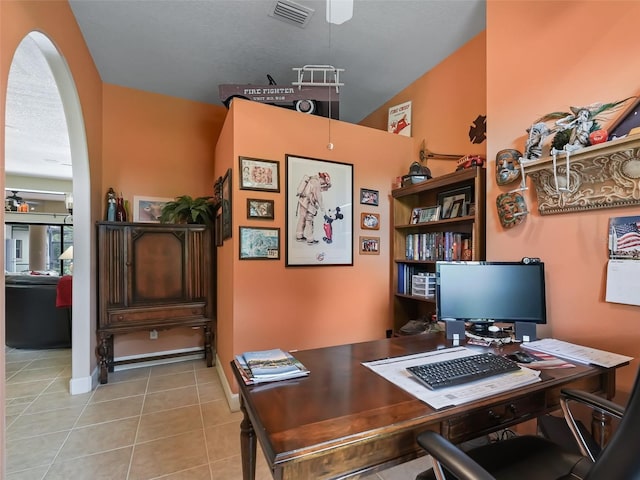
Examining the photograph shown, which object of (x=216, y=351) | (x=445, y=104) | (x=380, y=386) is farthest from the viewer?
(x=216, y=351)

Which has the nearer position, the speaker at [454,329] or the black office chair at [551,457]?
the black office chair at [551,457]

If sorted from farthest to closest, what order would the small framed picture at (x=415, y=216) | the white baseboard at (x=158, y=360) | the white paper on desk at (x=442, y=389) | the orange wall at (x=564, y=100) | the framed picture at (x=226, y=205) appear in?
the white baseboard at (x=158, y=360) → the small framed picture at (x=415, y=216) → the framed picture at (x=226, y=205) → the orange wall at (x=564, y=100) → the white paper on desk at (x=442, y=389)

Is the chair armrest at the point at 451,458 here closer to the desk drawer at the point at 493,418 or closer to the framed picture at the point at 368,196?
the desk drawer at the point at 493,418

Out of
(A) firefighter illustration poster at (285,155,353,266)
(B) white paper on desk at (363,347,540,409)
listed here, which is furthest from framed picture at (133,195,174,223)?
(B) white paper on desk at (363,347,540,409)

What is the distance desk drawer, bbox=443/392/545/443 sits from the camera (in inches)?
38.5

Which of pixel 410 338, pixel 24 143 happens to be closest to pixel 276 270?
pixel 410 338

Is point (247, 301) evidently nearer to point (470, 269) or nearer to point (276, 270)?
point (276, 270)

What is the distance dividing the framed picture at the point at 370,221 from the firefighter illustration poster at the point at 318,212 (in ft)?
0.45

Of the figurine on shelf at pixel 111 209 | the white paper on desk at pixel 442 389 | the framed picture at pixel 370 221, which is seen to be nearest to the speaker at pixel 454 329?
the white paper on desk at pixel 442 389

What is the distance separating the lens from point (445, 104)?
2.76 m

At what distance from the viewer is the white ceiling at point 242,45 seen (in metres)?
2.18

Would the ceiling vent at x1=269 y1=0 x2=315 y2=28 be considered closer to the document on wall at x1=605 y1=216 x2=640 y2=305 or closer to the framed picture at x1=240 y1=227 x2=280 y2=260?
the framed picture at x1=240 y1=227 x2=280 y2=260

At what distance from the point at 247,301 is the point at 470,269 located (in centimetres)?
161

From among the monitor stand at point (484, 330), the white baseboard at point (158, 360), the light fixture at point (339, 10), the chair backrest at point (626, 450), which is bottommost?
the white baseboard at point (158, 360)
